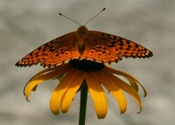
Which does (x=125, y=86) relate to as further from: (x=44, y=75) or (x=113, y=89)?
(x=44, y=75)

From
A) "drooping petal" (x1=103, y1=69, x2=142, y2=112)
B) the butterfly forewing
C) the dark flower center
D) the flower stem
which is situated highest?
the butterfly forewing

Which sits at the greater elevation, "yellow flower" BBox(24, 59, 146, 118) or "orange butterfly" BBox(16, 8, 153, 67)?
"orange butterfly" BBox(16, 8, 153, 67)

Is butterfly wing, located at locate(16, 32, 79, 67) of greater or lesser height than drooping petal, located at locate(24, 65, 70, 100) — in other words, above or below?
above

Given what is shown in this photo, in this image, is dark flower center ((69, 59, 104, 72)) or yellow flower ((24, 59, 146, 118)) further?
dark flower center ((69, 59, 104, 72))

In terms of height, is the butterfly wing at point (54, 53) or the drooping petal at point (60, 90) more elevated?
the butterfly wing at point (54, 53)

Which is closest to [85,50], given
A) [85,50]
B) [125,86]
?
[85,50]
